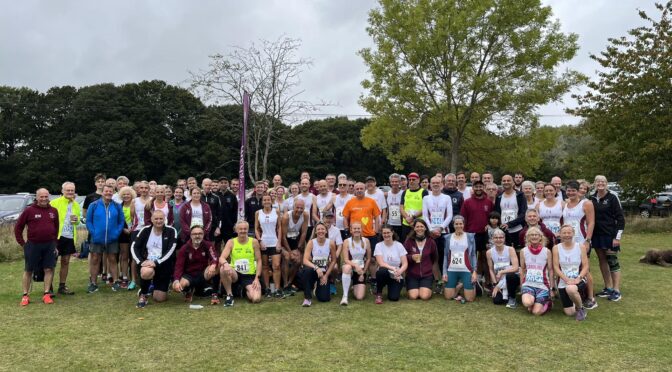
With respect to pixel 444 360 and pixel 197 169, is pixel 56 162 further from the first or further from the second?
pixel 444 360

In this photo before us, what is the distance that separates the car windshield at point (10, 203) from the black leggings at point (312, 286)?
11.5 m

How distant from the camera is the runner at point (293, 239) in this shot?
25.2ft

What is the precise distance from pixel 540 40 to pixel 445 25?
11.7ft

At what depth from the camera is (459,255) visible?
7.06 metres

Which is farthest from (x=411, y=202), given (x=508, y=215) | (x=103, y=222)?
(x=103, y=222)

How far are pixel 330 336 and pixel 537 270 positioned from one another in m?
3.03

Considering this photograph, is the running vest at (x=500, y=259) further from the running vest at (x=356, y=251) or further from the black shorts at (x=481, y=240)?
the running vest at (x=356, y=251)

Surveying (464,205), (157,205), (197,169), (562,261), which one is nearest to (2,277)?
(157,205)

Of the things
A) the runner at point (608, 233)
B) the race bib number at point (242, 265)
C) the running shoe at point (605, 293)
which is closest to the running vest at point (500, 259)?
the runner at point (608, 233)

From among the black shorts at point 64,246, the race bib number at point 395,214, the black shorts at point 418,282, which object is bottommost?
the black shorts at point 418,282

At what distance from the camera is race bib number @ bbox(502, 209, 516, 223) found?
24.4 ft

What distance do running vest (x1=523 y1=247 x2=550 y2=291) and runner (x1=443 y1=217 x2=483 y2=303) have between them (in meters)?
0.83

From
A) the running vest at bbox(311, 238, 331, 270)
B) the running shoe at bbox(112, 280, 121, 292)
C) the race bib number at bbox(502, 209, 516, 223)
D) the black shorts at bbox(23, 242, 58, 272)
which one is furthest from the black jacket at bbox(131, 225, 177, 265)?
the race bib number at bbox(502, 209, 516, 223)

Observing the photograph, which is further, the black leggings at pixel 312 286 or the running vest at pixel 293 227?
the running vest at pixel 293 227
